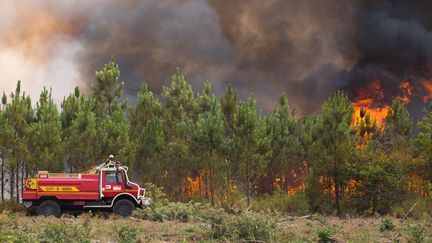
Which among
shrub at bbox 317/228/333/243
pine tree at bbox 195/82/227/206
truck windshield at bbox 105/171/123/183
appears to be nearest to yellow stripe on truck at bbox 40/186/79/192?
truck windshield at bbox 105/171/123/183

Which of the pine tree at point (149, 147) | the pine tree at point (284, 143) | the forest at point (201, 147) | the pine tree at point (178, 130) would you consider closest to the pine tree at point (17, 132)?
the forest at point (201, 147)

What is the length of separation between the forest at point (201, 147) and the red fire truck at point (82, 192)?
805 cm

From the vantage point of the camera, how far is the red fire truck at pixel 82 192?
2281cm

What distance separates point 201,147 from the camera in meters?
34.3

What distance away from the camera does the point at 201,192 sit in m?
39.1

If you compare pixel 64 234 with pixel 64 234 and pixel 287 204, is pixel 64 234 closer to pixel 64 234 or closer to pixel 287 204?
pixel 64 234

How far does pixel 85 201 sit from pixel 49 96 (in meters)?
14.7

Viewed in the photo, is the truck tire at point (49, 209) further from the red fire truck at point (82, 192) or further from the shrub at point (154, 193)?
the shrub at point (154, 193)

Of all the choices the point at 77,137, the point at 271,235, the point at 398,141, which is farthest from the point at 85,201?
the point at 398,141

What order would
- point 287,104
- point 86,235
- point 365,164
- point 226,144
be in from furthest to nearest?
point 287,104
point 226,144
point 365,164
point 86,235

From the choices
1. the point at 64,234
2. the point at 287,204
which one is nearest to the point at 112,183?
the point at 64,234

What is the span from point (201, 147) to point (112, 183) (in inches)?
458

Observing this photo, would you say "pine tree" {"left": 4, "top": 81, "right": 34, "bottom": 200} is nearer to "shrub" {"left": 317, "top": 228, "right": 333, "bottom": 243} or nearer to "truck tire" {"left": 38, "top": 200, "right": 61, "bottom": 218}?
"truck tire" {"left": 38, "top": 200, "right": 61, "bottom": 218}

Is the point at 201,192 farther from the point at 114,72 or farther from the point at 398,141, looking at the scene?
the point at 398,141
